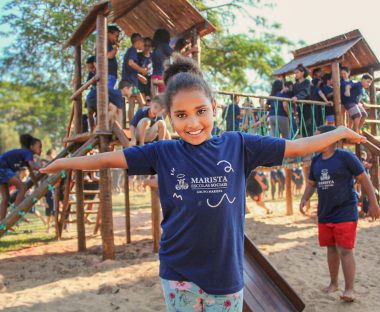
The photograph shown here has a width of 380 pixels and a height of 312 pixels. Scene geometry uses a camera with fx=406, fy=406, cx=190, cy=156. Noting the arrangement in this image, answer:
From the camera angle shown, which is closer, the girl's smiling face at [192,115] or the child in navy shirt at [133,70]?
the girl's smiling face at [192,115]

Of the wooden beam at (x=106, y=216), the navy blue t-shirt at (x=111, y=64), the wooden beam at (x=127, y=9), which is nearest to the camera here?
the wooden beam at (x=106, y=216)

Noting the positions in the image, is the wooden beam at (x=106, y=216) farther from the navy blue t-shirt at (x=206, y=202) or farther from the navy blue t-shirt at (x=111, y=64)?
the navy blue t-shirt at (x=206, y=202)

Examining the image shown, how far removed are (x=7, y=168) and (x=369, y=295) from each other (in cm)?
634

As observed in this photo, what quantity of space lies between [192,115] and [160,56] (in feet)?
17.6

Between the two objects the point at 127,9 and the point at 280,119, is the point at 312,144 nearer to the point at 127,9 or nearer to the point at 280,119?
Answer: the point at 127,9

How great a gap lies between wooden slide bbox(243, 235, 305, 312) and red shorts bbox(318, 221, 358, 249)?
2.38ft

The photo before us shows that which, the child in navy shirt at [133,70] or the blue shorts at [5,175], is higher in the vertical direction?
the child in navy shirt at [133,70]

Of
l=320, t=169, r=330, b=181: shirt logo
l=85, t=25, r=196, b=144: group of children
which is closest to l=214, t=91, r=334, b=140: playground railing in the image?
l=85, t=25, r=196, b=144: group of children

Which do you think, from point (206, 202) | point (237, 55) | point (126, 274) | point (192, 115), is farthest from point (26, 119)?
point (206, 202)

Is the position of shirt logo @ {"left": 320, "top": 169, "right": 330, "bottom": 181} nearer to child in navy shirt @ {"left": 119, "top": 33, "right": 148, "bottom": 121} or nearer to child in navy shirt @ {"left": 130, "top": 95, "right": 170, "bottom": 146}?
child in navy shirt @ {"left": 130, "top": 95, "right": 170, "bottom": 146}

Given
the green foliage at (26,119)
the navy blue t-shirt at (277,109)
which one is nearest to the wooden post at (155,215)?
the navy blue t-shirt at (277,109)

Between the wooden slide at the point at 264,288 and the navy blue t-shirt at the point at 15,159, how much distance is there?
5.06 meters

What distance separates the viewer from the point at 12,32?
43.7ft

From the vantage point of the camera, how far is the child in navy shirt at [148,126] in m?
5.87
